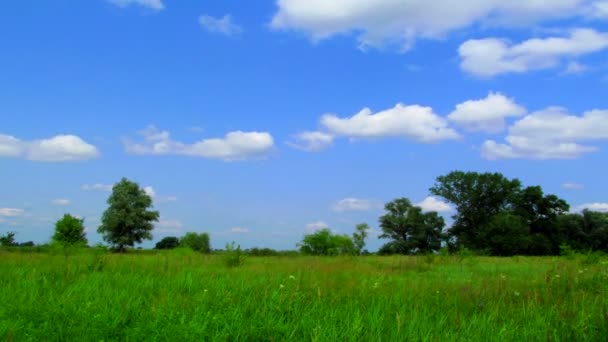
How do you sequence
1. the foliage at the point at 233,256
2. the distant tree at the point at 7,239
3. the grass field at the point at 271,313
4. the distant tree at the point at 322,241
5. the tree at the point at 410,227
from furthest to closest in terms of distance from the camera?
the tree at the point at 410,227 → the distant tree at the point at 322,241 → the distant tree at the point at 7,239 → the foliage at the point at 233,256 → the grass field at the point at 271,313

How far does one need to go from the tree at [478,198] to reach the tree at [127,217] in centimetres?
3886

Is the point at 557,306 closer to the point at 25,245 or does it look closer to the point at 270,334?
the point at 270,334

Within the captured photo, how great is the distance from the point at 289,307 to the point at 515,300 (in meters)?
4.06

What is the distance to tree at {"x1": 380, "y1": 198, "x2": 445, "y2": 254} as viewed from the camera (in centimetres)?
6438

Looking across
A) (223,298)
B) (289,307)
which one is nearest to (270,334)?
(289,307)

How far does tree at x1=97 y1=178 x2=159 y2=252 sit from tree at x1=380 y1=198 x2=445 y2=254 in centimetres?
3137

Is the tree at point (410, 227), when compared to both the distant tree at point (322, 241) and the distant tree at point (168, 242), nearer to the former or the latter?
the distant tree at point (322, 241)

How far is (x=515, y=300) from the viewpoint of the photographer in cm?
783

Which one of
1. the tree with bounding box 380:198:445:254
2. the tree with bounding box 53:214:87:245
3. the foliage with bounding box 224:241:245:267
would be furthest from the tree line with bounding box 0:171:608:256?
the foliage with bounding box 224:241:245:267

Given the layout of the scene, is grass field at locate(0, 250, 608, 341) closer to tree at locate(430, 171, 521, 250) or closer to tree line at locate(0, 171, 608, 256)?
tree line at locate(0, 171, 608, 256)

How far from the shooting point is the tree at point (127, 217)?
49.3m

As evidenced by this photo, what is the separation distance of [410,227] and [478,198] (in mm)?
9807

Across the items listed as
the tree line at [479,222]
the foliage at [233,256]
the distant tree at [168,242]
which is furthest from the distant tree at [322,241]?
the foliage at [233,256]

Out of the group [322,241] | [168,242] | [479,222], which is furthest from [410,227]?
[168,242]
